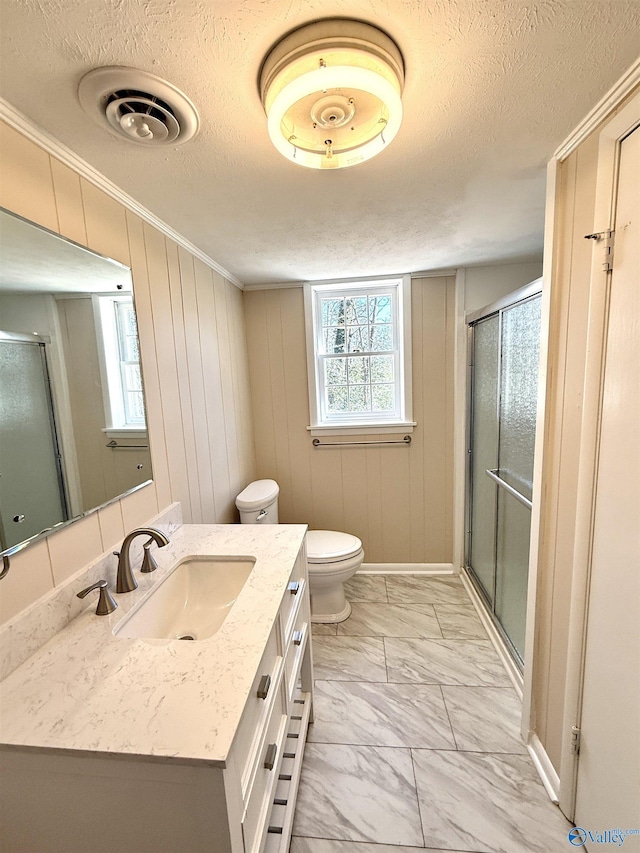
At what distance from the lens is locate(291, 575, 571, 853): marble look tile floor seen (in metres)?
1.18

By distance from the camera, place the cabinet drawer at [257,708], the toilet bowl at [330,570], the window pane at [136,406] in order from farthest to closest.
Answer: the toilet bowl at [330,570]
the window pane at [136,406]
the cabinet drawer at [257,708]

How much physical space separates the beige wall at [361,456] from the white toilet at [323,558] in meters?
0.38

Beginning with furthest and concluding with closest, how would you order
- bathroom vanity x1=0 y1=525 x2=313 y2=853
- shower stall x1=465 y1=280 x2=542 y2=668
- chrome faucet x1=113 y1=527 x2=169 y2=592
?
shower stall x1=465 y1=280 x2=542 y2=668 → chrome faucet x1=113 y1=527 x2=169 y2=592 → bathroom vanity x1=0 y1=525 x2=313 y2=853

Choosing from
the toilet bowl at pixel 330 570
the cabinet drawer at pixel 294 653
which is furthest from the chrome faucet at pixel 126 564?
the toilet bowl at pixel 330 570

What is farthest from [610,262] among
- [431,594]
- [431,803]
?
[431,594]

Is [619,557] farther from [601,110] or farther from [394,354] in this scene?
[394,354]

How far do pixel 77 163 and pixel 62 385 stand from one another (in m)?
0.66

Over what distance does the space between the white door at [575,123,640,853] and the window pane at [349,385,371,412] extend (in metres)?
1.73

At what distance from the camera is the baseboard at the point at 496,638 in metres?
1.70

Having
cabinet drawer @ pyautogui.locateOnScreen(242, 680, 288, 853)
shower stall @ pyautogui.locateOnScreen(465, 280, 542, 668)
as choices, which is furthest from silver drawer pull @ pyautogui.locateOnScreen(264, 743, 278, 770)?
shower stall @ pyautogui.locateOnScreen(465, 280, 542, 668)

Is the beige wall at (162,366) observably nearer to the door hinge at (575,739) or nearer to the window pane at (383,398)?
the window pane at (383,398)

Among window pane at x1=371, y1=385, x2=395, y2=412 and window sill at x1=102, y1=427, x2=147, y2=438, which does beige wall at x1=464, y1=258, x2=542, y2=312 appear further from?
window sill at x1=102, y1=427, x2=147, y2=438

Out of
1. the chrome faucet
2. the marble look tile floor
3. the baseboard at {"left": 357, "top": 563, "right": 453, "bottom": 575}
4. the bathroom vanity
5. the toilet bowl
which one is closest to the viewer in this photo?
the bathroom vanity

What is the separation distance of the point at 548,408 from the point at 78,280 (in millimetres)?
1603
